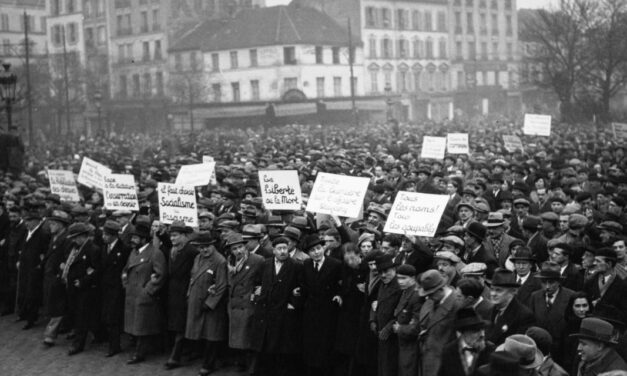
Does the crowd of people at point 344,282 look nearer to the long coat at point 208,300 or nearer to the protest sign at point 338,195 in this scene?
the long coat at point 208,300

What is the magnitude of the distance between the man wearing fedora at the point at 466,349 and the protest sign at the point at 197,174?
11.7m

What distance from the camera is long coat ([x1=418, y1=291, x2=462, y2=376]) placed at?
8.59m

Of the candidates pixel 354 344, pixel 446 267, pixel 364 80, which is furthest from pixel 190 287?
pixel 364 80

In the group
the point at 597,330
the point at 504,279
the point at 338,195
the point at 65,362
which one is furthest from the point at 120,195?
the point at 597,330

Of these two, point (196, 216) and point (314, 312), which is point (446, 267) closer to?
point (314, 312)

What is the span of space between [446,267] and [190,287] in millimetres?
4087

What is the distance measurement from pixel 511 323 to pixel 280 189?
22.2 feet

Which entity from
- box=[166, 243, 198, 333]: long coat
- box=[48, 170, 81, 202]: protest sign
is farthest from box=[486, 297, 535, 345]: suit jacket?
box=[48, 170, 81, 202]: protest sign

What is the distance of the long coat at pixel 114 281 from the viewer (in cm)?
1322

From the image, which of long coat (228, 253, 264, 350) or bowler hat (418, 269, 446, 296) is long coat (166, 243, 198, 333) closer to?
long coat (228, 253, 264, 350)

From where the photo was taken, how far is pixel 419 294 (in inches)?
347

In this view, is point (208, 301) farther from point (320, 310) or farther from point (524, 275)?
point (524, 275)

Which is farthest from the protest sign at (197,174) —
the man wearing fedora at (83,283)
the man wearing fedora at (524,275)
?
the man wearing fedora at (524,275)

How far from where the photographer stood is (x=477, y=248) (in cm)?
1089
